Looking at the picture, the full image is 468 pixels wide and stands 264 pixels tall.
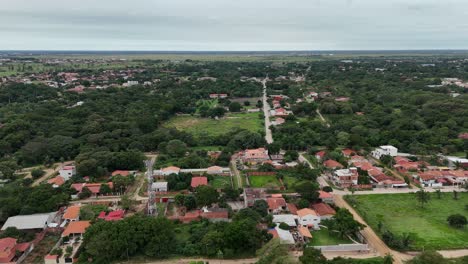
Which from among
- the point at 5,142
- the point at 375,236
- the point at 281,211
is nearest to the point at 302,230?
the point at 281,211

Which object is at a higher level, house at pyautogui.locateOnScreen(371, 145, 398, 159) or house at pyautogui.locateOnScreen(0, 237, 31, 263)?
house at pyautogui.locateOnScreen(371, 145, 398, 159)

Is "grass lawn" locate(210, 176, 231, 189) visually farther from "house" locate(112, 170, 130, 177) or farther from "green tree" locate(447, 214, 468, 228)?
"green tree" locate(447, 214, 468, 228)

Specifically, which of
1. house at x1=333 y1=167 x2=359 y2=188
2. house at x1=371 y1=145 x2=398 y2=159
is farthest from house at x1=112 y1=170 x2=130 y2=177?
house at x1=371 y1=145 x2=398 y2=159

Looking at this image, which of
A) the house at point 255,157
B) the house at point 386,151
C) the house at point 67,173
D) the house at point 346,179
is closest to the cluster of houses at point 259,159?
the house at point 255,157

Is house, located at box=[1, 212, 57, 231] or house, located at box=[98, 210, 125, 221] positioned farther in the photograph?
house, located at box=[98, 210, 125, 221]

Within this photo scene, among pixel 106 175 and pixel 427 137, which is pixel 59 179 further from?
pixel 427 137

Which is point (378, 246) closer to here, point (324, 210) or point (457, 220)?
point (324, 210)

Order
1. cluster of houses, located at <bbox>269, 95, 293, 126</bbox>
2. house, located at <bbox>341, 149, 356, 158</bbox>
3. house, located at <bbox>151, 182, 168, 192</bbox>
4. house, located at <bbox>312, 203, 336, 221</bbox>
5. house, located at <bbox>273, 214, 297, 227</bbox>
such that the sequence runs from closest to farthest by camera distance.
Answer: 1. house, located at <bbox>273, 214, 297, 227</bbox>
2. house, located at <bbox>312, 203, 336, 221</bbox>
3. house, located at <bbox>151, 182, 168, 192</bbox>
4. house, located at <bbox>341, 149, 356, 158</bbox>
5. cluster of houses, located at <bbox>269, 95, 293, 126</bbox>

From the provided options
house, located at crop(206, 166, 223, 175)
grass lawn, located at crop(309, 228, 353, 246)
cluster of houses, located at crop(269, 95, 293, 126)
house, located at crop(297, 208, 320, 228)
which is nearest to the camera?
grass lawn, located at crop(309, 228, 353, 246)
